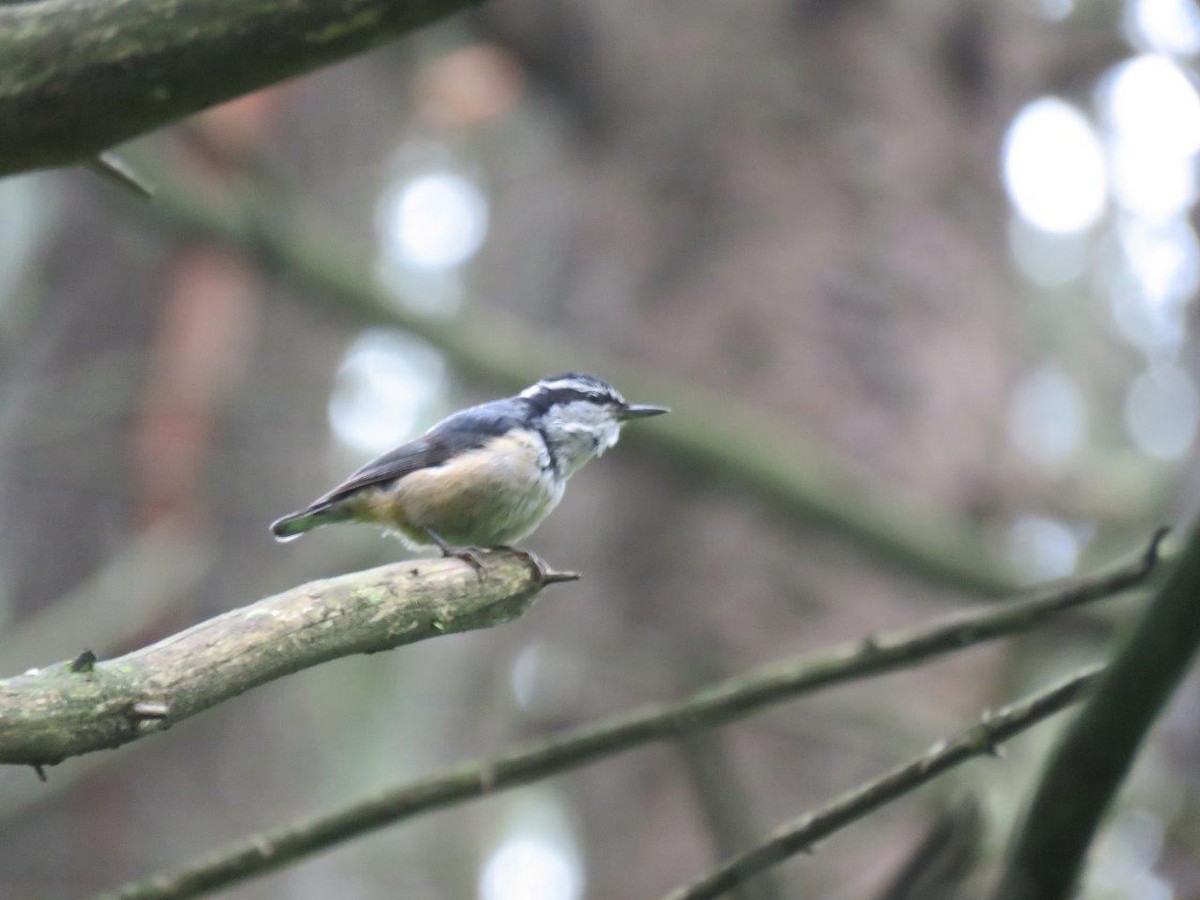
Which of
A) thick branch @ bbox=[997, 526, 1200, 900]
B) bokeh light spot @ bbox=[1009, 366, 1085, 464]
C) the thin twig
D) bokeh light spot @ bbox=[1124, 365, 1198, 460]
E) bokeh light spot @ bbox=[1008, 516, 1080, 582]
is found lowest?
thick branch @ bbox=[997, 526, 1200, 900]

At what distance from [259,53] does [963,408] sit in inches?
182

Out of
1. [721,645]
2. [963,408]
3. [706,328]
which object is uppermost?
[706,328]

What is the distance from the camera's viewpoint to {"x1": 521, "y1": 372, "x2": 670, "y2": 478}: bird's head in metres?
3.53

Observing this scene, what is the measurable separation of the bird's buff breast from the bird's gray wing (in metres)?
0.03

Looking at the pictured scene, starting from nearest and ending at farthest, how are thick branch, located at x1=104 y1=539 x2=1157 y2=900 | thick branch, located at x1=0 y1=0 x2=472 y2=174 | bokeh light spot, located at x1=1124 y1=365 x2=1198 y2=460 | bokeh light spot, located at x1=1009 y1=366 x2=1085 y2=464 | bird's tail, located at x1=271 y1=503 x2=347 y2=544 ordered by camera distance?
thick branch, located at x1=0 y1=0 x2=472 y2=174 → thick branch, located at x1=104 y1=539 x2=1157 y2=900 → bird's tail, located at x1=271 y1=503 x2=347 y2=544 → bokeh light spot, located at x1=1124 y1=365 x2=1198 y2=460 → bokeh light spot, located at x1=1009 y1=366 x2=1085 y2=464

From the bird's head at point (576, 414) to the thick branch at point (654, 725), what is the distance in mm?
962

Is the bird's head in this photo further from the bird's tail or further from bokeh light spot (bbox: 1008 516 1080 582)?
bokeh light spot (bbox: 1008 516 1080 582)


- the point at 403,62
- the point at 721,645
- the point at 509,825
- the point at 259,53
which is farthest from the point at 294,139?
the point at 259,53

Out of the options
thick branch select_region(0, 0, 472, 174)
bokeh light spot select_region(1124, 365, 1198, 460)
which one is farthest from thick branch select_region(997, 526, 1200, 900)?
bokeh light spot select_region(1124, 365, 1198, 460)

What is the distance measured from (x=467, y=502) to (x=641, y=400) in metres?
1.87

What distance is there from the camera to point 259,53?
173cm

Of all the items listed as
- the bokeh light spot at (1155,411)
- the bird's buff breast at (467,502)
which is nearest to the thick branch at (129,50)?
the bird's buff breast at (467,502)

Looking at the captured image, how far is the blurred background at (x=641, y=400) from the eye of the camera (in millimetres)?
5105

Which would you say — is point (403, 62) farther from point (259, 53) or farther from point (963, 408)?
point (259, 53)
